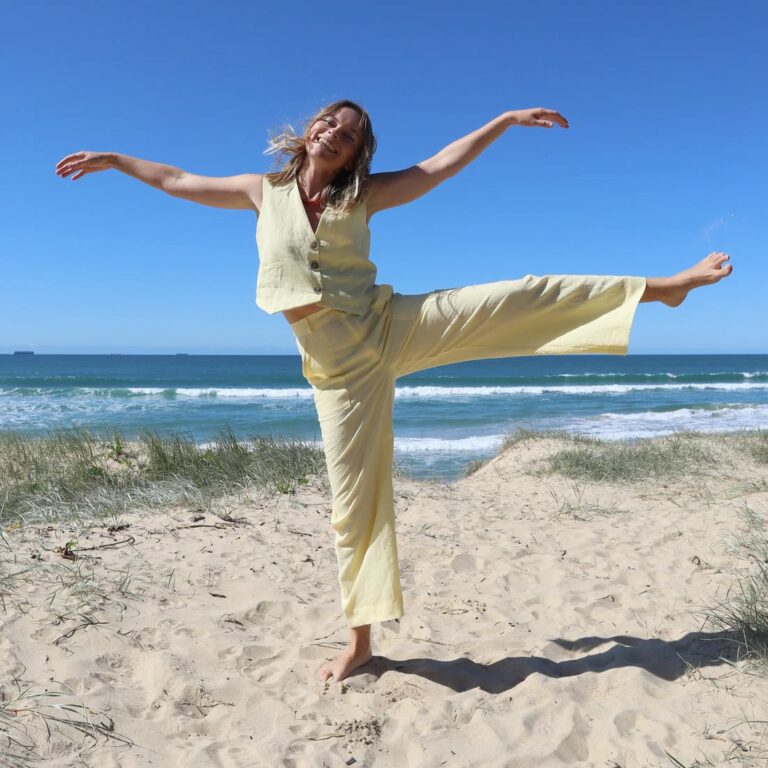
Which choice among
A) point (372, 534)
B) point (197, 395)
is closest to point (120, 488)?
point (372, 534)

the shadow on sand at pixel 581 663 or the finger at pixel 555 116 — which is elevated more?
the finger at pixel 555 116

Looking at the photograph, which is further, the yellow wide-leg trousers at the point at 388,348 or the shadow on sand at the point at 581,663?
the shadow on sand at the point at 581,663

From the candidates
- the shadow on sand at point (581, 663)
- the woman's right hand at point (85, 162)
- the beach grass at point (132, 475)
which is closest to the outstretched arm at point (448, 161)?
the woman's right hand at point (85, 162)

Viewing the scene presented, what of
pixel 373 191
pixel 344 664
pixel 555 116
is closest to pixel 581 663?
pixel 344 664

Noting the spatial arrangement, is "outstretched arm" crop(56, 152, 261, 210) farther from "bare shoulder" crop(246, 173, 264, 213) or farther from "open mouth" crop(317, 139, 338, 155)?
"open mouth" crop(317, 139, 338, 155)

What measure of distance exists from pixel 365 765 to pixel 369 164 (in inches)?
96.7

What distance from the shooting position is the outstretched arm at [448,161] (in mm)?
2910

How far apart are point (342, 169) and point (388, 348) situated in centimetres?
84

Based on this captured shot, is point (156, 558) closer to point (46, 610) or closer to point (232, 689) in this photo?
point (46, 610)

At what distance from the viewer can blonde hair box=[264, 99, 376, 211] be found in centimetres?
283

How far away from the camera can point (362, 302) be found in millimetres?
Answer: 2846

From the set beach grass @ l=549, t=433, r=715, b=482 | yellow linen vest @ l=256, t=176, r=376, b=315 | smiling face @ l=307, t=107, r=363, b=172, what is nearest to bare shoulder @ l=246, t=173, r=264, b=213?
yellow linen vest @ l=256, t=176, r=376, b=315

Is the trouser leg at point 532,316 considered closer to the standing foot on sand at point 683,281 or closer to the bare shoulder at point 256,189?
the standing foot on sand at point 683,281

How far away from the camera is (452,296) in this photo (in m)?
2.82
